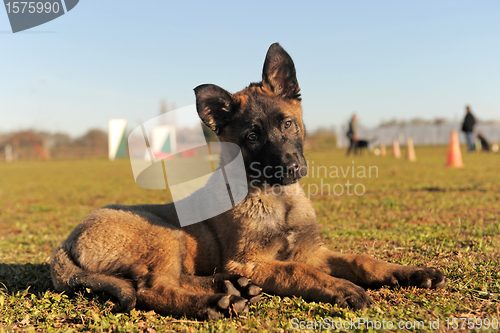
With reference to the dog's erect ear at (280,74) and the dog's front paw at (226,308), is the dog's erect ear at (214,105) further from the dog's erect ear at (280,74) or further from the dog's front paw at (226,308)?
the dog's front paw at (226,308)

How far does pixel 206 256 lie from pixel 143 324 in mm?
943

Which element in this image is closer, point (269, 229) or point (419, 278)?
point (419, 278)

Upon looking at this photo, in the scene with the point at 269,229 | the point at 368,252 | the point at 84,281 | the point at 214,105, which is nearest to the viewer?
the point at 84,281

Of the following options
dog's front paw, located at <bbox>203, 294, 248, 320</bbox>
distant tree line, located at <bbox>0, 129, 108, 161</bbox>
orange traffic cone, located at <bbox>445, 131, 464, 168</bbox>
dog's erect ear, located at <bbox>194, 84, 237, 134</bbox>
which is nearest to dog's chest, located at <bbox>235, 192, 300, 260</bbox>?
dog's front paw, located at <bbox>203, 294, 248, 320</bbox>

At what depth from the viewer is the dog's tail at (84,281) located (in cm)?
283

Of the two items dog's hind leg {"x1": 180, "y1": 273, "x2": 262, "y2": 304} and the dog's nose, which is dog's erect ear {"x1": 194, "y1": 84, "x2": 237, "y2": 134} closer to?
the dog's nose

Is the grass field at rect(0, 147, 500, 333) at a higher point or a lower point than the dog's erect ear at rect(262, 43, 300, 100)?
lower

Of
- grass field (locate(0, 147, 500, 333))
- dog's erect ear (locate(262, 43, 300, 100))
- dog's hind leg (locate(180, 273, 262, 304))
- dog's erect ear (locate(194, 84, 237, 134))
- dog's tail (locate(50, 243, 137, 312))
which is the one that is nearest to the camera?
grass field (locate(0, 147, 500, 333))

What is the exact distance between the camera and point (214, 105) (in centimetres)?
373

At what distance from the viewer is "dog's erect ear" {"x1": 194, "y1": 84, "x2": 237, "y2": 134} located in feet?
11.8

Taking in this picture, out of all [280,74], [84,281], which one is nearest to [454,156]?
[280,74]

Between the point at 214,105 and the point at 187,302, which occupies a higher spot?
the point at 214,105

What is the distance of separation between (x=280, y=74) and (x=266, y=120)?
68cm

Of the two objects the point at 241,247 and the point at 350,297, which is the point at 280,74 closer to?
the point at 241,247
